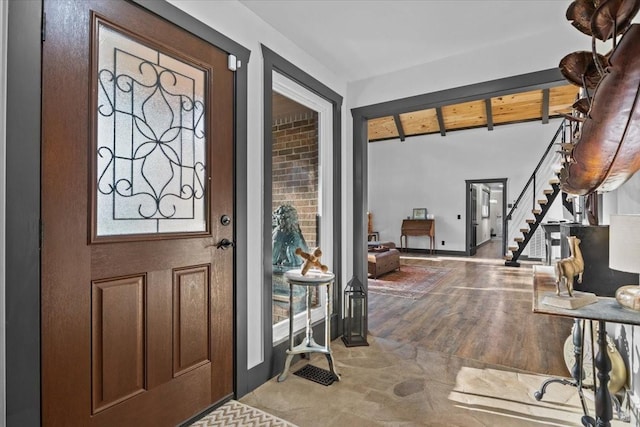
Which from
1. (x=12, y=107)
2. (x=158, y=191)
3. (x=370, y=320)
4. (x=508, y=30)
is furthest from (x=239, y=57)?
(x=370, y=320)

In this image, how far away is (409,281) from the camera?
19.6ft

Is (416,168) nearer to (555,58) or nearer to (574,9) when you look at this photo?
(555,58)

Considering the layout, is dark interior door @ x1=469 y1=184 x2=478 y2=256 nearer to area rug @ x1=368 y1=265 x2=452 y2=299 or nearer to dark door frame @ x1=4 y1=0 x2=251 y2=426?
area rug @ x1=368 y1=265 x2=452 y2=299

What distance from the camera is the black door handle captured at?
2.06m

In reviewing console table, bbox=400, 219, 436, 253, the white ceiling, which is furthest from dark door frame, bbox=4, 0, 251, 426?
console table, bbox=400, 219, 436, 253

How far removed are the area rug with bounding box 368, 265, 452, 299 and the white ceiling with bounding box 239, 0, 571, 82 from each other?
3.33 metres

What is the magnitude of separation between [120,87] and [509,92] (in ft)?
8.96

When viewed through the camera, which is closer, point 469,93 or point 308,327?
point 308,327

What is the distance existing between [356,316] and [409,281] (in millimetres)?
3077

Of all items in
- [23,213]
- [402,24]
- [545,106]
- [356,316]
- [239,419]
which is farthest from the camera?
[545,106]

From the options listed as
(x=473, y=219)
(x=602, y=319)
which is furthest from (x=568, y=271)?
(x=473, y=219)

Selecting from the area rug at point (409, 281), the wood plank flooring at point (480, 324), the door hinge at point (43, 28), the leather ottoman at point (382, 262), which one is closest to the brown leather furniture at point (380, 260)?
the leather ottoman at point (382, 262)

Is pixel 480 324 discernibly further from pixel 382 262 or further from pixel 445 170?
pixel 445 170

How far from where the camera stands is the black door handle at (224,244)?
6.77 feet
